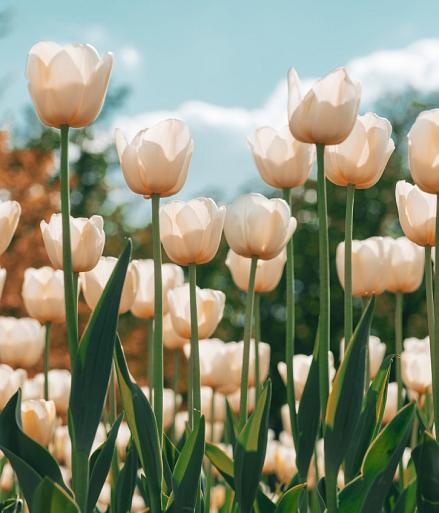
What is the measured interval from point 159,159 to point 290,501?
0.69 m

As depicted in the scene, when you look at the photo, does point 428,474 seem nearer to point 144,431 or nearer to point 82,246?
A: point 144,431

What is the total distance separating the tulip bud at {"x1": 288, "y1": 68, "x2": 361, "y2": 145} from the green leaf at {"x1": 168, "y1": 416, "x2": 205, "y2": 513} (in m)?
0.56

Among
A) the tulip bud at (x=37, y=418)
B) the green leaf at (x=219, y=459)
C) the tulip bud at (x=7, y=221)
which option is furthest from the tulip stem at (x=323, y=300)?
the tulip bud at (x=37, y=418)

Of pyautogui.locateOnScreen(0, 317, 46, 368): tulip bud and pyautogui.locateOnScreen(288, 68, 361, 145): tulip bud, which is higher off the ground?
pyautogui.locateOnScreen(288, 68, 361, 145): tulip bud

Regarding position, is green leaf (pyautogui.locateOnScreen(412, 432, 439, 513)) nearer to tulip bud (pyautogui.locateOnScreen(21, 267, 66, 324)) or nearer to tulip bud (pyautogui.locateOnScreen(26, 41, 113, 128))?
tulip bud (pyautogui.locateOnScreen(26, 41, 113, 128))

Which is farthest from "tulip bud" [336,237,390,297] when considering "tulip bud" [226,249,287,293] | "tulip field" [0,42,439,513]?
"tulip bud" [226,249,287,293]

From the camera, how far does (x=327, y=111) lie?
65.6 inches

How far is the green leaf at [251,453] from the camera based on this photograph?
5.35 feet

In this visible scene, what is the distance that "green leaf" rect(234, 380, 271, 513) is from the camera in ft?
5.35

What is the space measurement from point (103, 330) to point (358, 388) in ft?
1.47

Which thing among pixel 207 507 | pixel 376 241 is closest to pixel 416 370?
pixel 376 241

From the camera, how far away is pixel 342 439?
1.54 m

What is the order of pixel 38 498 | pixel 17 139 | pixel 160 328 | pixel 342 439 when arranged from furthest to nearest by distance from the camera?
pixel 17 139, pixel 160 328, pixel 342 439, pixel 38 498

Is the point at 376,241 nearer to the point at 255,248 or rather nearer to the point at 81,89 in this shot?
the point at 255,248
